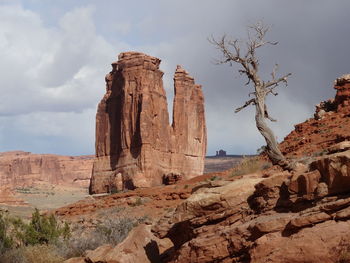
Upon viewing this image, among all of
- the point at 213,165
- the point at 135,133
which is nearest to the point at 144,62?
the point at 135,133

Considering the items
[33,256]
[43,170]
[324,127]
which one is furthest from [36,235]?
[43,170]

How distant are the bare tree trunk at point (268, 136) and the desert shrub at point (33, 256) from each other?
22.1 feet

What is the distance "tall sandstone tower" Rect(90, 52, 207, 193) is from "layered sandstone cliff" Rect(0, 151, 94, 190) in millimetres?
76251

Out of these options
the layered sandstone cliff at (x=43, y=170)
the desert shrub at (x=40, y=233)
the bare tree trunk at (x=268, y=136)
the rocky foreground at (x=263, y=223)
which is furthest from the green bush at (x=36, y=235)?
the layered sandstone cliff at (x=43, y=170)

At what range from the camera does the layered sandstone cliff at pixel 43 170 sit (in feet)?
458

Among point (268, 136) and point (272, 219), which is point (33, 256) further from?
point (272, 219)

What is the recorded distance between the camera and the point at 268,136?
632 inches

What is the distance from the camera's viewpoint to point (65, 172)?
153m

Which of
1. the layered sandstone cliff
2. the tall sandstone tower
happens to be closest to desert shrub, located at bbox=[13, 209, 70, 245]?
the tall sandstone tower

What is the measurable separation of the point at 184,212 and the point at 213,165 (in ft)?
469

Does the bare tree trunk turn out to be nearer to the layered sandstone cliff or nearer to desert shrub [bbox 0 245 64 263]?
desert shrub [bbox 0 245 64 263]

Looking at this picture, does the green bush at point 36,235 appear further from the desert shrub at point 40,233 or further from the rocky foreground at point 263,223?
the rocky foreground at point 263,223

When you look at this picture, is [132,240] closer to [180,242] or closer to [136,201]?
[180,242]

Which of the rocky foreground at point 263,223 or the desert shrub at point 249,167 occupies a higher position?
the desert shrub at point 249,167
